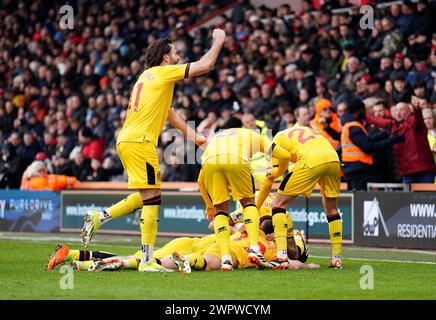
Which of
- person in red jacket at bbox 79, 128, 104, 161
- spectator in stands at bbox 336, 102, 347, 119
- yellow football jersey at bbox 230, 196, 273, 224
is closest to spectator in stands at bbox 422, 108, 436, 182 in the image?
spectator in stands at bbox 336, 102, 347, 119

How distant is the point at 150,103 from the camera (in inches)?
454

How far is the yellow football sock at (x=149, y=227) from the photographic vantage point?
11336 millimetres

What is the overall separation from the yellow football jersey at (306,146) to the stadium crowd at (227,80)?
2.29 metres

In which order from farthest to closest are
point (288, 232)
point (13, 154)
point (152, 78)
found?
1. point (13, 154)
2. point (288, 232)
3. point (152, 78)

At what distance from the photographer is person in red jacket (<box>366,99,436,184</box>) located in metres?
16.4

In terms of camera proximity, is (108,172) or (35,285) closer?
(35,285)

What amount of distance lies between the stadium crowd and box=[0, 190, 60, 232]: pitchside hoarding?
4.02 feet

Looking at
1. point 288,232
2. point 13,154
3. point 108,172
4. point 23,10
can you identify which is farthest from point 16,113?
point 288,232

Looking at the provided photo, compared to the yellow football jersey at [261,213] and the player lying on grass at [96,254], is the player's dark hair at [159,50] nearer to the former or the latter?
the player lying on grass at [96,254]

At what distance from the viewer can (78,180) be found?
905 inches

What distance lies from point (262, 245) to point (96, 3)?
A: 19.1m

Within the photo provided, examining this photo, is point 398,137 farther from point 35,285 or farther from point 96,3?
point 96,3

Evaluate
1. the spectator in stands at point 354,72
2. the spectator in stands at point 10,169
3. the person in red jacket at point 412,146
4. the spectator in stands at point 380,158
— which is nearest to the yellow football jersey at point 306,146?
the person in red jacket at point 412,146

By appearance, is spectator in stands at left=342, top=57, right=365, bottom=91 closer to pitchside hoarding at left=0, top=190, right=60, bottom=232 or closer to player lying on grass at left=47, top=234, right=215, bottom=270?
pitchside hoarding at left=0, top=190, right=60, bottom=232
